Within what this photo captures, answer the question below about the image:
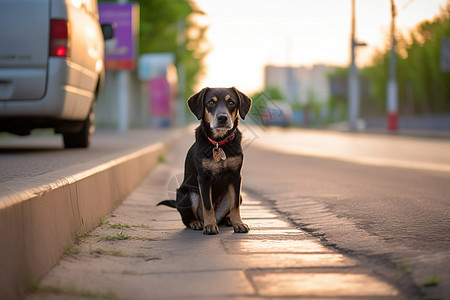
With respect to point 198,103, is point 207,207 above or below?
below

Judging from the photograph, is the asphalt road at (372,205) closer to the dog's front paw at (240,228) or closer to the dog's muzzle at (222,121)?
the dog's front paw at (240,228)

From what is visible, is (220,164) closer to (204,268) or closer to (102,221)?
(102,221)

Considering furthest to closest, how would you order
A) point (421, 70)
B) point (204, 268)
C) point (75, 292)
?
point (421, 70) → point (204, 268) → point (75, 292)

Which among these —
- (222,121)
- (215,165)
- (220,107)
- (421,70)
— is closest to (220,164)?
(215,165)

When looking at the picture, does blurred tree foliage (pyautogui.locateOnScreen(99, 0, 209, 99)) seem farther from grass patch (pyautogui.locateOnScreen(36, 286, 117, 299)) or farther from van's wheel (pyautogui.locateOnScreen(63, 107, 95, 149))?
grass patch (pyautogui.locateOnScreen(36, 286, 117, 299))

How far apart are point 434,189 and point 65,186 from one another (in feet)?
14.3

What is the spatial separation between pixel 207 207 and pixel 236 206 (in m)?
0.23

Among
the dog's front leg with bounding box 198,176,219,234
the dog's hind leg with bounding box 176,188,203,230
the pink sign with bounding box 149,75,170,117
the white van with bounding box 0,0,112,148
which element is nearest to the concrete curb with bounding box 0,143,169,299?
the dog's hind leg with bounding box 176,188,203,230

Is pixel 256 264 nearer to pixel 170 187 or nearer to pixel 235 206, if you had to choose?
pixel 235 206

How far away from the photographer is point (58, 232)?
139 inches

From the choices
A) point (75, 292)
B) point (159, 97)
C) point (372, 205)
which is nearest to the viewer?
point (75, 292)

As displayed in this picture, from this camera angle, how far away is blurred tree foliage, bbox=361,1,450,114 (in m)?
35.1

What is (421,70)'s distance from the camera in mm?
38281

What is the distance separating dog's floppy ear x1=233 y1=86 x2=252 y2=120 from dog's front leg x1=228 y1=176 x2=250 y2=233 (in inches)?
18.9
